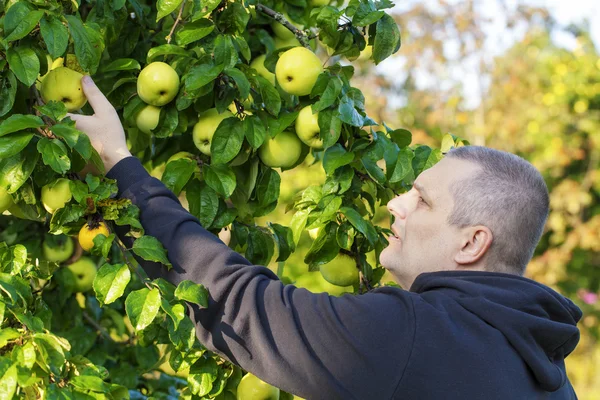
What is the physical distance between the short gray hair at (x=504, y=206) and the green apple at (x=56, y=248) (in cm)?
96

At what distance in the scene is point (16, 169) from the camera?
1325 millimetres

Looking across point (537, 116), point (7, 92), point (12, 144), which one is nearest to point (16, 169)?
point (12, 144)

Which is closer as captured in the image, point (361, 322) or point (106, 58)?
point (361, 322)

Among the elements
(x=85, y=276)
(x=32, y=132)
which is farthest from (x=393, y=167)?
(x=85, y=276)

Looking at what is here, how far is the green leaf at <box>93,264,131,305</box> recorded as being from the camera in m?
1.27

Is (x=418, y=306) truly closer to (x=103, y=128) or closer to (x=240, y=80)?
(x=240, y=80)

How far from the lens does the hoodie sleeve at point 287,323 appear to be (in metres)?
1.29

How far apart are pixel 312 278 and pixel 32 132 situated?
3.67 m

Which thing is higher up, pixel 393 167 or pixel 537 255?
pixel 393 167

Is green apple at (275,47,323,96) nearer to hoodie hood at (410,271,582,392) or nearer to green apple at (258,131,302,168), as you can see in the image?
green apple at (258,131,302,168)

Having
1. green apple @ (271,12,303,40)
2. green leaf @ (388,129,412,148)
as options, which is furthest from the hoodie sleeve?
green apple @ (271,12,303,40)

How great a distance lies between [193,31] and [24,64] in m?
0.35

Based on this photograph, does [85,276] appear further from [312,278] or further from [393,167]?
[312,278]

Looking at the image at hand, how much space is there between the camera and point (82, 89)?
150cm
